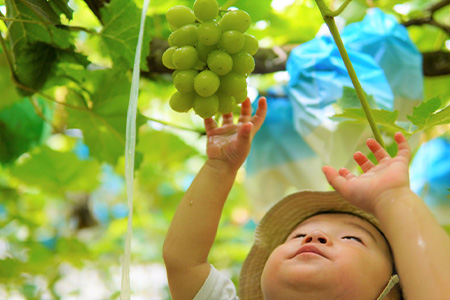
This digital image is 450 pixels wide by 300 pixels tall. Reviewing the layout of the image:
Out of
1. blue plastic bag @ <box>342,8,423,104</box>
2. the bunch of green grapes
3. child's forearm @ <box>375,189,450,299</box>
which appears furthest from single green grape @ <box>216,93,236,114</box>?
blue plastic bag @ <box>342,8,423,104</box>

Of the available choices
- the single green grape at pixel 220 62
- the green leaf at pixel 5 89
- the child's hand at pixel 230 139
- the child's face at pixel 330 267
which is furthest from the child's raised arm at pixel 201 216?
the green leaf at pixel 5 89

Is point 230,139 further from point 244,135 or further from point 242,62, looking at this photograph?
point 242,62

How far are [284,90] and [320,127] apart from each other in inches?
Result: 9.7

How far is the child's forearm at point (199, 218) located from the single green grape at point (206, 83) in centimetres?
25

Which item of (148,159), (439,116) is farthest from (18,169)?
(439,116)

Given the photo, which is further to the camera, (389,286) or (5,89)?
(5,89)

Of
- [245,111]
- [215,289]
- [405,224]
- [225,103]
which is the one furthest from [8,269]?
[405,224]

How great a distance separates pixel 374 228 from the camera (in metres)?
0.87

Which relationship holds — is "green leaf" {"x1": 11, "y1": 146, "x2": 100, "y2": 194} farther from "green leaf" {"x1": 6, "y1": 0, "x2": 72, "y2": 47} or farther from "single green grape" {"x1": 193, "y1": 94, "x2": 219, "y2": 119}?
"single green grape" {"x1": 193, "y1": 94, "x2": 219, "y2": 119}

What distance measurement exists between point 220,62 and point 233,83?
0.03 metres

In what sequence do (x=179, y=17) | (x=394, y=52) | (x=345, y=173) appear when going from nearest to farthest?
(x=179, y=17)
(x=345, y=173)
(x=394, y=52)

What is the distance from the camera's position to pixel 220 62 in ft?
2.03

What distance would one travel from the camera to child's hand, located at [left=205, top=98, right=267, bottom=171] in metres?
0.83

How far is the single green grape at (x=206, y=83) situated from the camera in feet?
2.01
